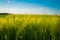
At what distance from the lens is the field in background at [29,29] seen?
2.46 m

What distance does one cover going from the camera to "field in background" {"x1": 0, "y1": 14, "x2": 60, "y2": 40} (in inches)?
96.8

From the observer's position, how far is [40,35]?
248 cm

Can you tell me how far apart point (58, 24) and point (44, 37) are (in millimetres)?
224

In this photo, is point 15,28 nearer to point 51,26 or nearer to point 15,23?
point 15,23

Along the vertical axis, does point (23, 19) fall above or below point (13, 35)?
above

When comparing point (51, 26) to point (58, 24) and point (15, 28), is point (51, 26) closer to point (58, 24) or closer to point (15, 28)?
point (58, 24)

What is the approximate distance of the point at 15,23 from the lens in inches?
98.7

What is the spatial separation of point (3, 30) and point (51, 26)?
53 centimetres

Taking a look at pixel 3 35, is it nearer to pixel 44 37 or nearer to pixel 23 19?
pixel 23 19

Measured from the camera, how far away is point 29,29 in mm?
2484

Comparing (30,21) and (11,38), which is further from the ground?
(30,21)

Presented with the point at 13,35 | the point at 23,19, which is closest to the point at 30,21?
the point at 23,19

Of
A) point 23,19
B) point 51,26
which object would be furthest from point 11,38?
point 51,26

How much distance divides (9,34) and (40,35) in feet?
1.11
